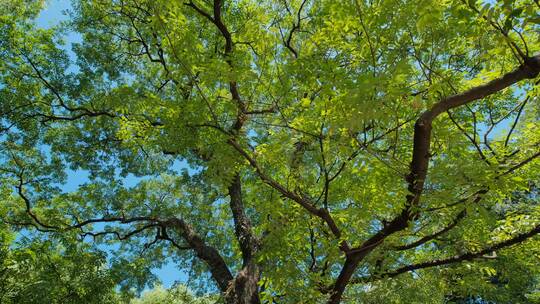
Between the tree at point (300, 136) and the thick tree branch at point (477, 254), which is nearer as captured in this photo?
the tree at point (300, 136)

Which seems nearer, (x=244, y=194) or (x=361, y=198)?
(x=361, y=198)

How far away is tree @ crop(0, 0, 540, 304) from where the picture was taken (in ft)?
9.79

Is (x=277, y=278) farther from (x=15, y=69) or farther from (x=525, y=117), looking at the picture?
(x=15, y=69)

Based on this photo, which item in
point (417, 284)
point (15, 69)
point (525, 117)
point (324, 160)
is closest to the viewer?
point (324, 160)

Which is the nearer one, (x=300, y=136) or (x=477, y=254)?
(x=300, y=136)

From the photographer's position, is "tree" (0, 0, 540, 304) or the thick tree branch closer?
"tree" (0, 0, 540, 304)

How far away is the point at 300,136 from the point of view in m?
3.64

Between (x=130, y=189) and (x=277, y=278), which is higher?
(x=130, y=189)

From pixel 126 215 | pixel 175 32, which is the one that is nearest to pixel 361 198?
pixel 175 32

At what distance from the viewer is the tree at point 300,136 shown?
9.79 feet

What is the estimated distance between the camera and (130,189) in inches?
333

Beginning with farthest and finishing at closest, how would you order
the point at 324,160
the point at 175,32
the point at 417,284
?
1. the point at 417,284
2. the point at 175,32
3. the point at 324,160

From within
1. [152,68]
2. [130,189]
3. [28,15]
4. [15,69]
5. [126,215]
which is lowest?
[126,215]

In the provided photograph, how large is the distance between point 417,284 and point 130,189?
6027 millimetres
